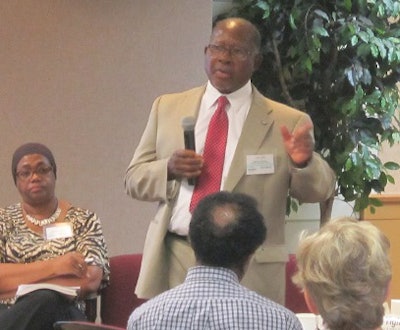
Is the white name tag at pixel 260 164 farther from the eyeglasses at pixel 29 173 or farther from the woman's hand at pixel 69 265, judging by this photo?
the eyeglasses at pixel 29 173

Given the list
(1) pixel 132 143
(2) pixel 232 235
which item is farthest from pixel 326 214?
(2) pixel 232 235

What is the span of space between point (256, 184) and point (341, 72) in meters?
2.21

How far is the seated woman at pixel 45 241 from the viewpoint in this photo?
13.3 ft

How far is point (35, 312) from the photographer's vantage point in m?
3.79

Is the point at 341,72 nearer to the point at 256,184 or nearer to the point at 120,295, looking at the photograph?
the point at 120,295

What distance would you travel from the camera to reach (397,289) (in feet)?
21.1

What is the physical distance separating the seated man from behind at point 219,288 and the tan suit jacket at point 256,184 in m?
0.80

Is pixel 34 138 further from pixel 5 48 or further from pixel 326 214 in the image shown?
pixel 326 214

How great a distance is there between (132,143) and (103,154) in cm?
19

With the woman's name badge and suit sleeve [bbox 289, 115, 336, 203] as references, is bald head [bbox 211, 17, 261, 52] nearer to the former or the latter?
suit sleeve [bbox 289, 115, 336, 203]

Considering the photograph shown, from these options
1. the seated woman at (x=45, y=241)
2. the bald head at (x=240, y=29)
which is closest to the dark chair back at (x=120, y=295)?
the seated woman at (x=45, y=241)

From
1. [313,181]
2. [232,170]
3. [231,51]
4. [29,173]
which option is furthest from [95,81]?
[313,181]

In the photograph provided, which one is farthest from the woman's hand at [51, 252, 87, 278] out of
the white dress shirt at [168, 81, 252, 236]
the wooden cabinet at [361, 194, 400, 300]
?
the wooden cabinet at [361, 194, 400, 300]

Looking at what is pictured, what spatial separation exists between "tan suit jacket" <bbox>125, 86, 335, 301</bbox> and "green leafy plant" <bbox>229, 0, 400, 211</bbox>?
6.06 feet
